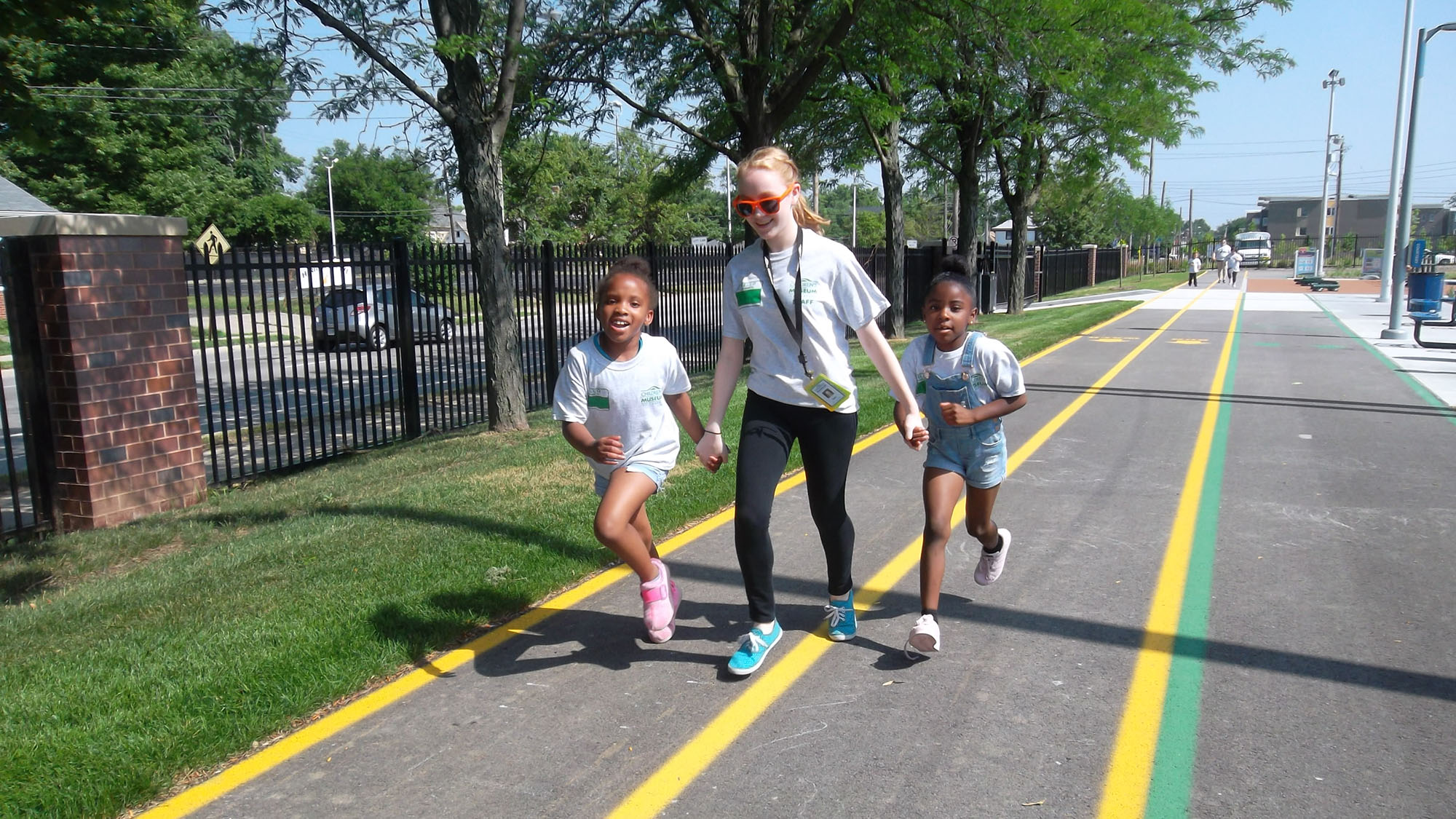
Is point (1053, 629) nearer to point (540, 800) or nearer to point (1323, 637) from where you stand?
point (1323, 637)

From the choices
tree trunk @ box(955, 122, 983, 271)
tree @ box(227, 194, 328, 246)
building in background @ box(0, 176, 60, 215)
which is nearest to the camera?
building in background @ box(0, 176, 60, 215)

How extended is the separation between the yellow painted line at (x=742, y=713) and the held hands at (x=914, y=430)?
1023mm

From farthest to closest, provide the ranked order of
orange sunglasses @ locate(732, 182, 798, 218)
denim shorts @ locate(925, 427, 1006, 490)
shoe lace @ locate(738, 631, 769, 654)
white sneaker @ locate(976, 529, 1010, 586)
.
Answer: white sneaker @ locate(976, 529, 1010, 586), denim shorts @ locate(925, 427, 1006, 490), shoe lace @ locate(738, 631, 769, 654), orange sunglasses @ locate(732, 182, 798, 218)

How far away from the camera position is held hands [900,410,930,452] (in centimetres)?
384

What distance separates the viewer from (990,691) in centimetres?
386

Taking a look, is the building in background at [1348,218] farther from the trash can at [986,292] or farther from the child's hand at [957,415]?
the child's hand at [957,415]

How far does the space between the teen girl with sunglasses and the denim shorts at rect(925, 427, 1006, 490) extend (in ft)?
1.39

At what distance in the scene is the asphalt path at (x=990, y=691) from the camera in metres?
3.16

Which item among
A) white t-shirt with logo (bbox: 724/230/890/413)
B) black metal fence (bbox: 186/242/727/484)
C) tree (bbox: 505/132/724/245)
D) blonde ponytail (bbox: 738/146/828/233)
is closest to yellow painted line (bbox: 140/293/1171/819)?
white t-shirt with logo (bbox: 724/230/890/413)

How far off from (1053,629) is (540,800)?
241 centimetres

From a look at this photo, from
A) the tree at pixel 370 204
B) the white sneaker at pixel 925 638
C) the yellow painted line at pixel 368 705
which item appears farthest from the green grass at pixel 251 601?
the tree at pixel 370 204

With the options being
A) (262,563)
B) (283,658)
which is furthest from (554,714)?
(262,563)

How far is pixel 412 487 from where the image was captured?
24.6 feet

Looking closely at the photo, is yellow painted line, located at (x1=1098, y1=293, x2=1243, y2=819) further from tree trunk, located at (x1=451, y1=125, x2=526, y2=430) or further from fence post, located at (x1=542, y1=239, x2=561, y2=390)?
fence post, located at (x1=542, y1=239, x2=561, y2=390)
